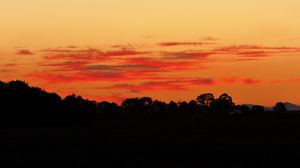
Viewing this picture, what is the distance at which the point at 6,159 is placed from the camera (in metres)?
36.5

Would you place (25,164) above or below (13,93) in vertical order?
below

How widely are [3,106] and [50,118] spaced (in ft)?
25.0

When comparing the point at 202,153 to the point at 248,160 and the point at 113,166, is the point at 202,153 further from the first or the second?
the point at 113,166

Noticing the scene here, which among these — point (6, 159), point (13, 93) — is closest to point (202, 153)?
point (6, 159)

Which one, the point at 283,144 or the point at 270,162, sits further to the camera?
the point at 283,144

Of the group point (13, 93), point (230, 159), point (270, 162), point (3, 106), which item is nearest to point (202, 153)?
point (230, 159)

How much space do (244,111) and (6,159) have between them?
509ft

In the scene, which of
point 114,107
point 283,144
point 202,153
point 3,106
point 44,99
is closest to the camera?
point 202,153

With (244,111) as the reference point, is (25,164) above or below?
below

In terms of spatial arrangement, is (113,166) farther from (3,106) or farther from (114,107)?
(114,107)

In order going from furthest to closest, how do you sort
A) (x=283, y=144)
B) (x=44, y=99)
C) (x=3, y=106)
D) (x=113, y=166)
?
(x=44, y=99), (x=3, y=106), (x=283, y=144), (x=113, y=166)

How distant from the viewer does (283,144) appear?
1853 inches

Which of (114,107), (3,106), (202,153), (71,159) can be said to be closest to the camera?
(71,159)

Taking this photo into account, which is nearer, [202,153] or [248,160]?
[248,160]
